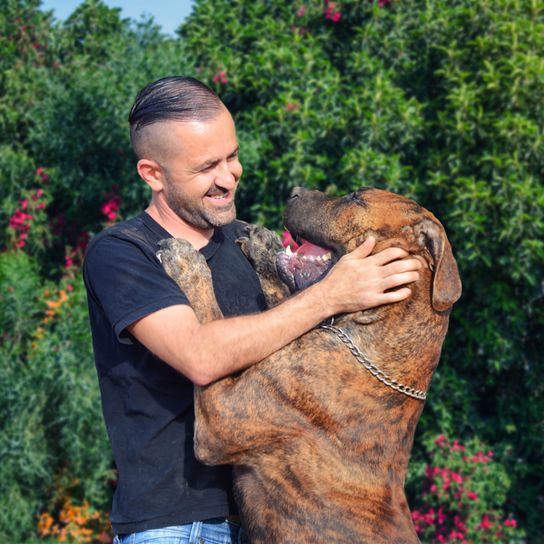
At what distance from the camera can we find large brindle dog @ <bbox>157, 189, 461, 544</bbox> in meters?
2.73

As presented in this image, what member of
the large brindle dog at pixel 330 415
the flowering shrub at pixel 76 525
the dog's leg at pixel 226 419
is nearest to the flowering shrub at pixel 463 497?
the flowering shrub at pixel 76 525

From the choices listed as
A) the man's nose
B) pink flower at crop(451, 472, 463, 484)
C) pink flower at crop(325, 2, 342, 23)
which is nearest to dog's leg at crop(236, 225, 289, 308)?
the man's nose

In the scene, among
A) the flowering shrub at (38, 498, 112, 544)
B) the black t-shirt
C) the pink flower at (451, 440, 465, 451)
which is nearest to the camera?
the black t-shirt

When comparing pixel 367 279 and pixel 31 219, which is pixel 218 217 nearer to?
pixel 367 279

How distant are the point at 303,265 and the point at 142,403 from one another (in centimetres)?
86

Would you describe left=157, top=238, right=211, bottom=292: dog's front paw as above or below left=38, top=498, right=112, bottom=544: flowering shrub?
above

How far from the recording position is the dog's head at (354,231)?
3035 mm

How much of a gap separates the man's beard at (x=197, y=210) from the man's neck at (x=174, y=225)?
0.09 feet

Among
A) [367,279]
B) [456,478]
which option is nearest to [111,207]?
[456,478]

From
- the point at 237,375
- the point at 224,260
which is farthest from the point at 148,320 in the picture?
the point at 224,260

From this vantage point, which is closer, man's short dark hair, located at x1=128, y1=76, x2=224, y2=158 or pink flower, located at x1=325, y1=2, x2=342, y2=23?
man's short dark hair, located at x1=128, y1=76, x2=224, y2=158

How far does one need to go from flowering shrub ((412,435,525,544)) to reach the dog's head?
13.9 ft

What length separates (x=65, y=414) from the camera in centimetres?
749

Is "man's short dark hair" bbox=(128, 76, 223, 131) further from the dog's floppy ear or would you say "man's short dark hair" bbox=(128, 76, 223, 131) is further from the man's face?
the dog's floppy ear
